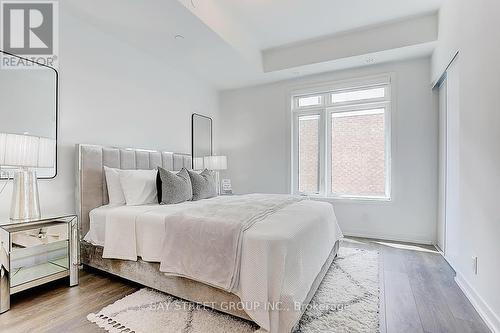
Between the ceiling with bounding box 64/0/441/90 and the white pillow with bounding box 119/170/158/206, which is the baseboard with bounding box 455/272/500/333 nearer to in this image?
the ceiling with bounding box 64/0/441/90

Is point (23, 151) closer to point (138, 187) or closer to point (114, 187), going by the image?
point (114, 187)

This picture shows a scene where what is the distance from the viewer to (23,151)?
2076 mm

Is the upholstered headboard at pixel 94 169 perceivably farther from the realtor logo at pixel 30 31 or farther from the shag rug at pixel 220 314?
the shag rug at pixel 220 314

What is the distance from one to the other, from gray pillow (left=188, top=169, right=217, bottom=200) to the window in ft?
6.14

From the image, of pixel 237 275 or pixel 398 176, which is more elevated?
pixel 398 176

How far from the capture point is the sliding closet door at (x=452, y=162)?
109 inches

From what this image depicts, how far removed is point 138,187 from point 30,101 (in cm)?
130

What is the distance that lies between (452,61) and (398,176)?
173cm

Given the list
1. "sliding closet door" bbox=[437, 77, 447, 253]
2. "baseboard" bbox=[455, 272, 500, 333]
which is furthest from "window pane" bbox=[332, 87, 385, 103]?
"baseboard" bbox=[455, 272, 500, 333]

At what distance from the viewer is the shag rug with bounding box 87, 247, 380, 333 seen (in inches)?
67.9

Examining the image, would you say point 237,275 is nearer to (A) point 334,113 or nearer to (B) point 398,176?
(B) point 398,176

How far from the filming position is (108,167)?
117 inches

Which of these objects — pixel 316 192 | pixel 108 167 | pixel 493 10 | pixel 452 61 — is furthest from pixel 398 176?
pixel 108 167

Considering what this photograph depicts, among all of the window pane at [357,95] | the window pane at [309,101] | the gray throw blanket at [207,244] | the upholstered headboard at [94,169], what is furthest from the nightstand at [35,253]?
the window pane at [357,95]
